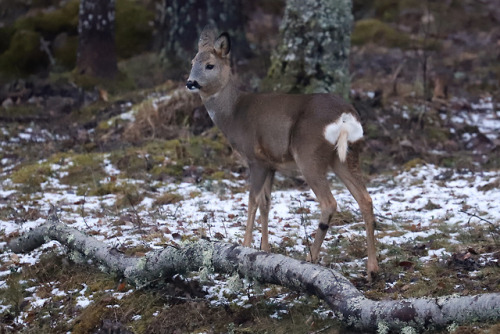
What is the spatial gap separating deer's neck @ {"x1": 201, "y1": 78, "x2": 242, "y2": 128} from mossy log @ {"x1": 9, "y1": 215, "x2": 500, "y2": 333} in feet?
5.15

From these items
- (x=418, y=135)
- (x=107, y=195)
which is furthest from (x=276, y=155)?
(x=418, y=135)

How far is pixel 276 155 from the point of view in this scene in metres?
5.94

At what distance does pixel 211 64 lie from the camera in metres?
6.55

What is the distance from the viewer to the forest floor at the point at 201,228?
16.3ft

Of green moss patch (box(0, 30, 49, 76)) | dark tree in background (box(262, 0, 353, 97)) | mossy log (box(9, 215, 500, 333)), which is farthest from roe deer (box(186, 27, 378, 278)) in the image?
green moss patch (box(0, 30, 49, 76))

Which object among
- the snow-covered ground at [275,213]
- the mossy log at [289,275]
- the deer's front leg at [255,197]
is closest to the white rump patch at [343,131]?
the deer's front leg at [255,197]

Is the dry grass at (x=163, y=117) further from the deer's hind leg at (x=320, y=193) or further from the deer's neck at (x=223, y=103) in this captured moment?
the deer's hind leg at (x=320, y=193)

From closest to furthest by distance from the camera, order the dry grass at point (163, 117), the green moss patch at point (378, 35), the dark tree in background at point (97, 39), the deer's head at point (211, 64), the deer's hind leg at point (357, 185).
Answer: the deer's hind leg at point (357, 185), the deer's head at point (211, 64), the dry grass at point (163, 117), the dark tree in background at point (97, 39), the green moss patch at point (378, 35)

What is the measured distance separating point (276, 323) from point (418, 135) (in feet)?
21.3

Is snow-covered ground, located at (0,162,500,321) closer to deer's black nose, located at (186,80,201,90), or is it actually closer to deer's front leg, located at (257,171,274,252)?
deer's front leg, located at (257,171,274,252)

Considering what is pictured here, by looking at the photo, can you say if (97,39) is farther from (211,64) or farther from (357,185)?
(357,185)

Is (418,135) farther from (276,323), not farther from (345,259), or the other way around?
(276,323)

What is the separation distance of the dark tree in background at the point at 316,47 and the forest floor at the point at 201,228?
3.71ft

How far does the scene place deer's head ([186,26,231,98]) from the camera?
21.3 feet
